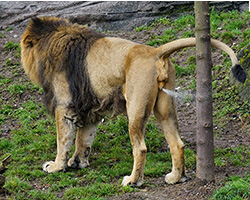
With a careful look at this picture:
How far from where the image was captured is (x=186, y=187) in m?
4.96

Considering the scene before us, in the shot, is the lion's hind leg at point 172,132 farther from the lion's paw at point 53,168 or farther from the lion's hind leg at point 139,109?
the lion's paw at point 53,168

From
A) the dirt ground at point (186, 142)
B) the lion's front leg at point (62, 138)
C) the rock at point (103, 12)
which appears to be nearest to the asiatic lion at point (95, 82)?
the lion's front leg at point (62, 138)

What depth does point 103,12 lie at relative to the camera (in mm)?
11211

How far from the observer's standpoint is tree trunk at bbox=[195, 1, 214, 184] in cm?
464

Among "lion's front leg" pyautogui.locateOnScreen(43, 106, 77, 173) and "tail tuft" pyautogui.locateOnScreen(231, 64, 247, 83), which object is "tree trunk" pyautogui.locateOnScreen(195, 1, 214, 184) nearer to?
"tail tuft" pyautogui.locateOnScreen(231, 64, 247, 83)

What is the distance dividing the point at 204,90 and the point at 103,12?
706 centimetres

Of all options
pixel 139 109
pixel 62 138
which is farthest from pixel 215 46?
pixel 62 138

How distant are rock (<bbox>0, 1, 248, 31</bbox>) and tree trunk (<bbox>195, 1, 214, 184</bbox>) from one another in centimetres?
650

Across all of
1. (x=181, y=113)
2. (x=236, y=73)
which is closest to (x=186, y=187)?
(x=236, y=73)

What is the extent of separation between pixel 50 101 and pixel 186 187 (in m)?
2.42

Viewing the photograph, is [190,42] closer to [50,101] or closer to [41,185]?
[50,101]

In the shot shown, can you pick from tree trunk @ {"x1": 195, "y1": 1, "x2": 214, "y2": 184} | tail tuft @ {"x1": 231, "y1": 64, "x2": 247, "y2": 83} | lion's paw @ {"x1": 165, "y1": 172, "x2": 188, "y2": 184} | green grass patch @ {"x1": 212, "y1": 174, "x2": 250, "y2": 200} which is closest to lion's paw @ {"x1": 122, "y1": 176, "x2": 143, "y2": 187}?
lion's paw @ {"x1": 165, "y1": 172, "x2": 188, "y2": 184}

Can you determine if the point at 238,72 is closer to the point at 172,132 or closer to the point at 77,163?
the point at 172,132

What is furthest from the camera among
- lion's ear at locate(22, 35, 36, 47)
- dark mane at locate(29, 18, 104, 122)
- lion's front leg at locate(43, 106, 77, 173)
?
lion's ear at locate(22, 35, 36, 47)
